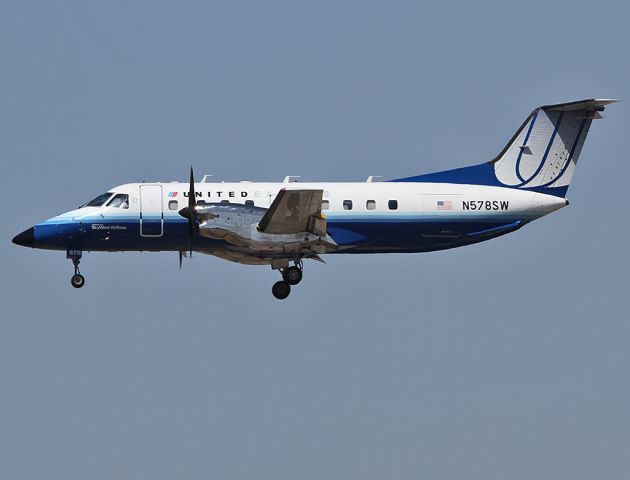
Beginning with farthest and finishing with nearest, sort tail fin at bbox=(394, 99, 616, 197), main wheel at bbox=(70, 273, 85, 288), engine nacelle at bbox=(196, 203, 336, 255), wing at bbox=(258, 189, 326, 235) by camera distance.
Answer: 1. tail fin at bbox=(394, 99, 616, 197)
2. main wheel at bbox=(70, 273, 85, 288)
3. engine nacelle at bbox=(196, 203, 336, 255)
4. wing at bbox=(258, 189, 326, 235)

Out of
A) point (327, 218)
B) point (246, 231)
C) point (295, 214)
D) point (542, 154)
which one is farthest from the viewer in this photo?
point (542, 154)

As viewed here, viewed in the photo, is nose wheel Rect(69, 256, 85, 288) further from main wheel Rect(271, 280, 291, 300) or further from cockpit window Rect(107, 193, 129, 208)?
main wheel Rect(271, 280, 291, 300)

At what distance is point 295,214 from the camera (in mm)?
28656

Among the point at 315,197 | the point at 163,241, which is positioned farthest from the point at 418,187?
the point at 163,241

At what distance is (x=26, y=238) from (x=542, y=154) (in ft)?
46.5

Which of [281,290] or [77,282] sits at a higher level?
[77,282]

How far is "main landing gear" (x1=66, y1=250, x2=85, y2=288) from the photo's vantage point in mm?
31219

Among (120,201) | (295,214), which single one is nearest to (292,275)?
(295,214)

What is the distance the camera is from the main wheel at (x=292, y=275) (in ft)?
101

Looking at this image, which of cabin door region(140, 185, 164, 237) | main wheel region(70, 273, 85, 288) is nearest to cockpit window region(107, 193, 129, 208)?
cabin door region(140, 185, 164, 237)

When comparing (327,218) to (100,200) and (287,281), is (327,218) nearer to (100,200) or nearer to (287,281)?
(287,281)

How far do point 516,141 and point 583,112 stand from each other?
6.46ft

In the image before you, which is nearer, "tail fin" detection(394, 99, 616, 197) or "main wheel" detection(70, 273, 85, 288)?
"main wheel" detection(70, 273, 85, 288)

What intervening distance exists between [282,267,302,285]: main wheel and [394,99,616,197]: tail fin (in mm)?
4022
